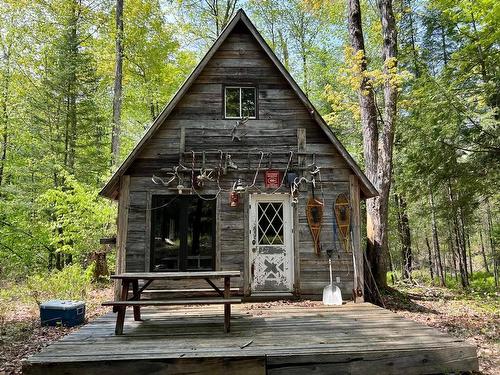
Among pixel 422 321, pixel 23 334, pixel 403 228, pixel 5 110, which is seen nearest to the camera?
pixel 23 334

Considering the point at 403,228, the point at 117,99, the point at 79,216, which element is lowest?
the point at 403,228

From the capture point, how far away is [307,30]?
19.9 m

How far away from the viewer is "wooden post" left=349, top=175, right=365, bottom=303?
752 cm

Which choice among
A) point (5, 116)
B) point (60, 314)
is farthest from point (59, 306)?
point (5, 116)

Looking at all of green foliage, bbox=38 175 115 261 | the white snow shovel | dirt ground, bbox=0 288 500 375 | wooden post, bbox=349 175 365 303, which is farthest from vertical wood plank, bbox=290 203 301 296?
green foliage, bbox=38 175 115 261

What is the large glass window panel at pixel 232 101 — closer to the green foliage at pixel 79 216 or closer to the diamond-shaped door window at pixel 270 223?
the diamond-shaped door window at pixel 270 223

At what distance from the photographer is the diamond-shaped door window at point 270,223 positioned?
7773mm

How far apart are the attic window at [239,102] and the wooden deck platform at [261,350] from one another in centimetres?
471

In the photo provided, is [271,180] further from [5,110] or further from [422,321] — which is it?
[5,110]

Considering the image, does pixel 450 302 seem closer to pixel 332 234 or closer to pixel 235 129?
pixel 332 234

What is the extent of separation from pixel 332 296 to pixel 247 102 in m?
4.61

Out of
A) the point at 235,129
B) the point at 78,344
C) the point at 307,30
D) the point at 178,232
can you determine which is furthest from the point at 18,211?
the point at 307,30

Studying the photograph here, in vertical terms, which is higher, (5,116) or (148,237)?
(5,116)

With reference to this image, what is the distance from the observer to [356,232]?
7.68 meters
